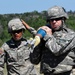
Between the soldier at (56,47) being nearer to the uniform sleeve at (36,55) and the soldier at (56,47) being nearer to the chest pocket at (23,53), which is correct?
the uniform sleeve at (36,55)

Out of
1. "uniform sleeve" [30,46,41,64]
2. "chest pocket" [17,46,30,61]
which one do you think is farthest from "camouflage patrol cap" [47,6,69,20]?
"chest pocket" [17,46,30,61]

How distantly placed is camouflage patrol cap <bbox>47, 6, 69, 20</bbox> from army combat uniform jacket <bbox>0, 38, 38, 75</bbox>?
2.56 metres

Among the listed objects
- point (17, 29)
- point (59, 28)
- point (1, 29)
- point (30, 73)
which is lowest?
point (1, 29)

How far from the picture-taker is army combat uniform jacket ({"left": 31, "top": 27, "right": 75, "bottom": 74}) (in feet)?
19.8

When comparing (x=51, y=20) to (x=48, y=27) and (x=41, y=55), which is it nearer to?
(x=48, y=27)

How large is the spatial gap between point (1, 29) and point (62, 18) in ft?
188

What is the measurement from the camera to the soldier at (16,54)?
8.83 m

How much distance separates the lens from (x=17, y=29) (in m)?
8.81

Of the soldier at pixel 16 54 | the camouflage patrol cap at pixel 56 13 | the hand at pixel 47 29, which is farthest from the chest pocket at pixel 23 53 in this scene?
the hand at pixel 47 29

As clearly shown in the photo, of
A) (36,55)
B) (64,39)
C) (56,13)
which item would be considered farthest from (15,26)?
(64,39)

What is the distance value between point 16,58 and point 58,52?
2991mm

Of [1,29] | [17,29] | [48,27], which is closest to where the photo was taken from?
[48,27]

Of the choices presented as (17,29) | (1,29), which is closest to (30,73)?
(17,29)

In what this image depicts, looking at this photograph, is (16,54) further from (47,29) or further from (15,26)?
(47,29)
